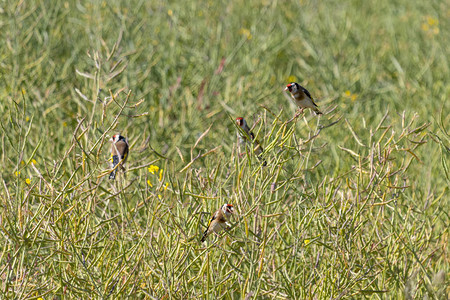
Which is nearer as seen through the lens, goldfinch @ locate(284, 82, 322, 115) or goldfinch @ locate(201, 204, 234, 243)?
goldfinch @ locate(201, 204, 234, 243)

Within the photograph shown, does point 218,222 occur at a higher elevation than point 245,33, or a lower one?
higher

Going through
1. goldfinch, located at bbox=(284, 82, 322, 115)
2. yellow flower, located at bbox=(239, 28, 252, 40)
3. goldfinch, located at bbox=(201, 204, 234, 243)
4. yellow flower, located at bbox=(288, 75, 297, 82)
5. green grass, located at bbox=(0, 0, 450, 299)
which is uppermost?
goldfinch, located at bbox=(284, 82, 322, 115)

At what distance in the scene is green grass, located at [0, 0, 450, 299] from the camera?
125 inches

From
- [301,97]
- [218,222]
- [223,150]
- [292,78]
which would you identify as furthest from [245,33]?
[218,222]

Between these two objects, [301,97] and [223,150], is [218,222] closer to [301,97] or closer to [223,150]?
[301,97]

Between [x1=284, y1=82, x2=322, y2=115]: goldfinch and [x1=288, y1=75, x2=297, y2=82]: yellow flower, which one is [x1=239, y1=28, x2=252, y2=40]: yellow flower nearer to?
[x1=288, y1=75, x2=297, y2=82]: yellow flower

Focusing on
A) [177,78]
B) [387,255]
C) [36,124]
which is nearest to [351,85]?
[177,78]

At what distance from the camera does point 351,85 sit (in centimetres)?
738

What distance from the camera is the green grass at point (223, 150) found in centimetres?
318

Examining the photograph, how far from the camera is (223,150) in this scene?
527 centimetres

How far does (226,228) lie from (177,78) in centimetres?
360

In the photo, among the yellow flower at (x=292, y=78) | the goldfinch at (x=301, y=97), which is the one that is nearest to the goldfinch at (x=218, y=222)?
the goldfinch at (x=301, y=97)

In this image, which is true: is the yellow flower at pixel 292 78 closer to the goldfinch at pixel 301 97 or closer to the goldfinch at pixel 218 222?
the goldfinch at pixel 301 97

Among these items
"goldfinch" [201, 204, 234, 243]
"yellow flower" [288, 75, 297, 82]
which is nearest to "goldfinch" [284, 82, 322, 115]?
"goldfinch" [201, 204, 234, 243]
